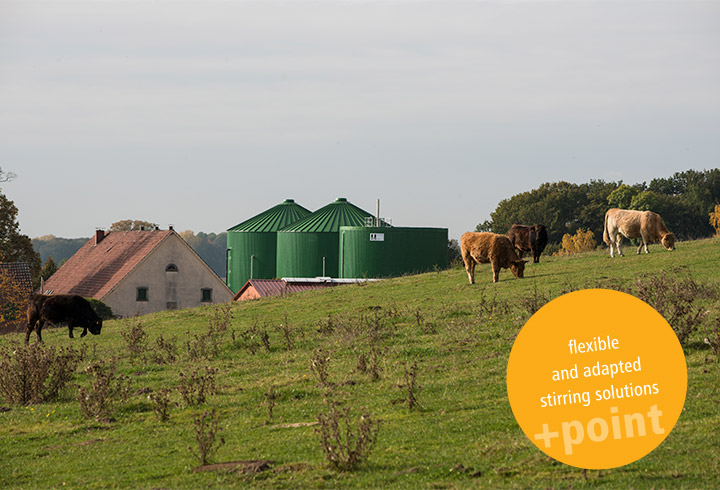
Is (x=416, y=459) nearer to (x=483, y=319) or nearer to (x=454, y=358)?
(x=454, y=358)

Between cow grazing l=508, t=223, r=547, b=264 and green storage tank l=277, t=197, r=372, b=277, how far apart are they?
26991 millimetres

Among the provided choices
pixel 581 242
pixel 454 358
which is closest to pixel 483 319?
pixel 454 358

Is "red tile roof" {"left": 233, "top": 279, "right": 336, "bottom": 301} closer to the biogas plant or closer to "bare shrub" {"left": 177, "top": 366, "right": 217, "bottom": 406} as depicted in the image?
the biogas plant

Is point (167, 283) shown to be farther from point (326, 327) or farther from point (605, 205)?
point (605, 205)

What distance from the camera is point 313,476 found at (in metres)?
8.79

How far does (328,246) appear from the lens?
5997 cm

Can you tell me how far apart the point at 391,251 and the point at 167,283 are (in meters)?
17.2

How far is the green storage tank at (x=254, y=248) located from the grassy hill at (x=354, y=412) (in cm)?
4435

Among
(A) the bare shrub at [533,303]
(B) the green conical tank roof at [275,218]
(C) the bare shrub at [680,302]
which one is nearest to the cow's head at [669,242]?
(C) the bare shrub at [680,302]

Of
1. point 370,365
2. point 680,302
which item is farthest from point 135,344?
point 680,302

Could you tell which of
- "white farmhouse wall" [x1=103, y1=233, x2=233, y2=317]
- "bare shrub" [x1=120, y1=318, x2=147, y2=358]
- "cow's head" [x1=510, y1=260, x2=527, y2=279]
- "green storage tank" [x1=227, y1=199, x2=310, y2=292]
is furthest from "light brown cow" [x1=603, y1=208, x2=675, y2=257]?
"green storage tank" [x1=227, y1=199, x2=310, y2=292]

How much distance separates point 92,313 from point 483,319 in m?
14.8

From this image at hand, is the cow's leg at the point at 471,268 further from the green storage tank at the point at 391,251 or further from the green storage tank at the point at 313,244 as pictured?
the green storage tank at the point at 313,244

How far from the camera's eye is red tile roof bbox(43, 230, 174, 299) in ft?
180
